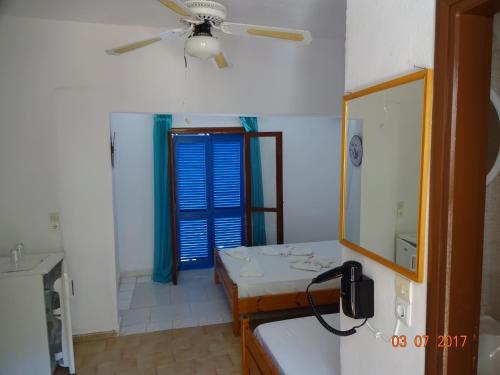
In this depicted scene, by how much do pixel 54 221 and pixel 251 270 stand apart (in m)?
1.77

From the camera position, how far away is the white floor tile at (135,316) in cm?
346

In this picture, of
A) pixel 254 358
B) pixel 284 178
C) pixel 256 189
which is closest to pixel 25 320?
pixel 254 358

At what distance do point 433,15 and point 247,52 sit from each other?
102 inches

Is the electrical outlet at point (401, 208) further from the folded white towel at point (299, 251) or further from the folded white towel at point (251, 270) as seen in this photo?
the folded white towel at point (299, 251)

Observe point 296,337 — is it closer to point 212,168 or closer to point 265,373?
point 265,373

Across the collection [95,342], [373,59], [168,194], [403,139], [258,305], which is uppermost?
[373,59]

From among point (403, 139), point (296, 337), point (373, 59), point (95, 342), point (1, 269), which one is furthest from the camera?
point (95, 342)

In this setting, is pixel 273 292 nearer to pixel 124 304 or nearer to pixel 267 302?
pixel 267 302

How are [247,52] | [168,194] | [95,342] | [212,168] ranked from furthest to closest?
1. [212,168]
2. [168,194]
3. [247,52]
4. [95,342]

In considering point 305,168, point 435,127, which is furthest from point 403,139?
point 305,168

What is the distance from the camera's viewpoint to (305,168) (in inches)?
210

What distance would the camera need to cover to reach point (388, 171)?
3.70 ft

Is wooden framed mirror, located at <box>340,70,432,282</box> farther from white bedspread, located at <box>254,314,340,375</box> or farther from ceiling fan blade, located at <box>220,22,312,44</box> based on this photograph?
white bedspread, located at <box>254,314,340,375</box>

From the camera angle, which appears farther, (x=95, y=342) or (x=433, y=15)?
(x=95, y=342)
